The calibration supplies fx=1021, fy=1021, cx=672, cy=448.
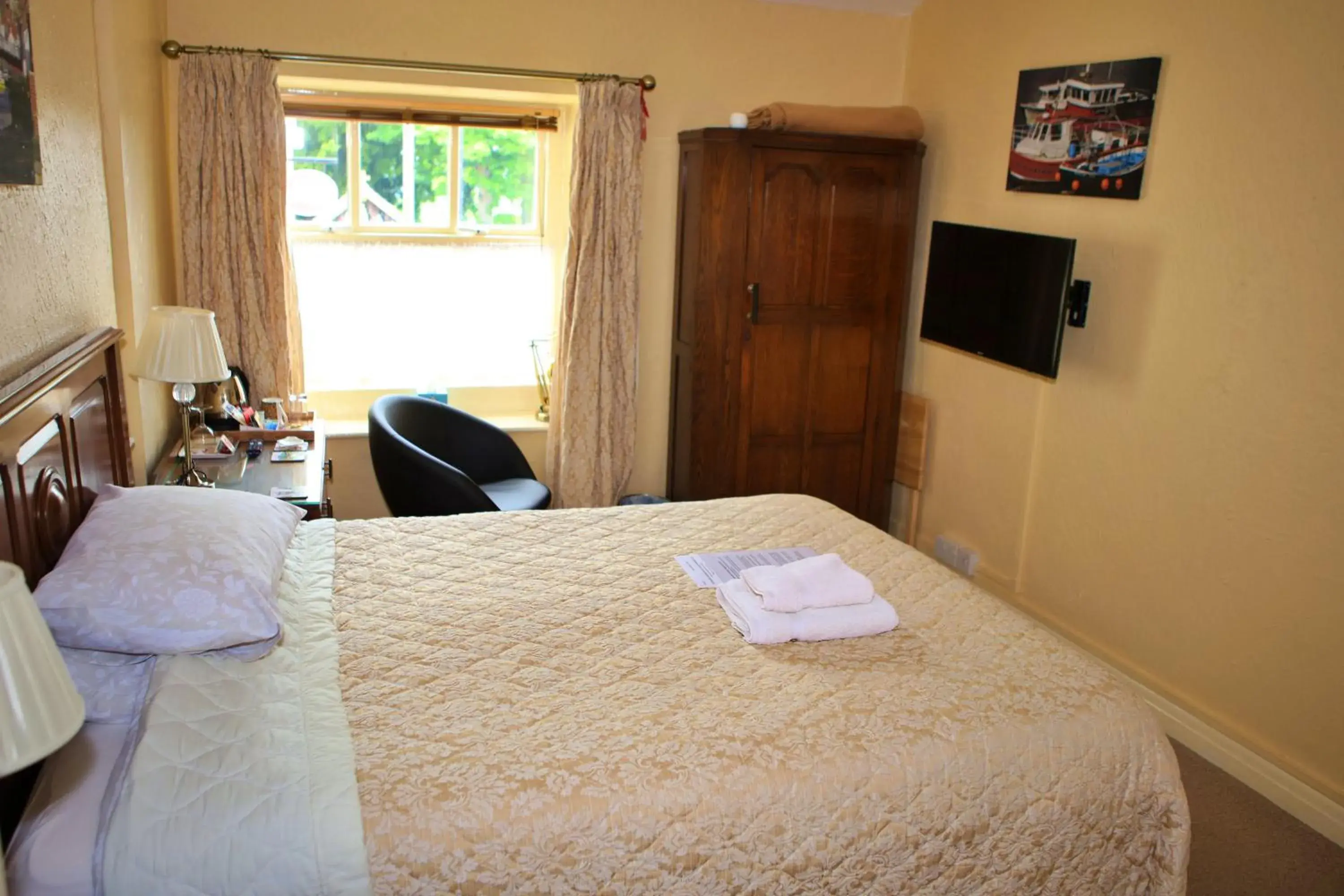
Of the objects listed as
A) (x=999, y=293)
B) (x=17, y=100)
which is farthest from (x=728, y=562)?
(x=17, y=100)

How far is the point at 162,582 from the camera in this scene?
2004mm

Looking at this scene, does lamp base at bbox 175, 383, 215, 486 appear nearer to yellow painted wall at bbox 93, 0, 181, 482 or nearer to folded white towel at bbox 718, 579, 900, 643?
yellow painted wall at bbox 93, 0, 181, 482

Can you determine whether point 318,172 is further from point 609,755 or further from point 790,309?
point 609,755

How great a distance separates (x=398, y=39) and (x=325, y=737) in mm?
3253

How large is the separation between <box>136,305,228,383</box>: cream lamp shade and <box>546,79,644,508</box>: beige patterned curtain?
1.85m

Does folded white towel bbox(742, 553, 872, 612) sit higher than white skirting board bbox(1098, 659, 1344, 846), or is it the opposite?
folded white towel bbox(742, 553, 872, 612)

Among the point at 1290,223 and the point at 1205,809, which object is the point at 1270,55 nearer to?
the point at 1290,223

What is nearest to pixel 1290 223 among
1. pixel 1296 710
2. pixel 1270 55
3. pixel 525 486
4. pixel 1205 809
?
pixel 1270 55

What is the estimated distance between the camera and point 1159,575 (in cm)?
346

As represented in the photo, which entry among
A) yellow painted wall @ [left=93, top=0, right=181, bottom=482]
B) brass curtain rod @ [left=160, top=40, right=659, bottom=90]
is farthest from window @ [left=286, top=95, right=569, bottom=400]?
yellow painted wall @ [left=93, top=0, right=181, bottom=482]

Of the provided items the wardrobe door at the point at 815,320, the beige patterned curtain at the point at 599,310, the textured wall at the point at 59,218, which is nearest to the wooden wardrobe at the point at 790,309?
the wardrobe door at the point at 815,320

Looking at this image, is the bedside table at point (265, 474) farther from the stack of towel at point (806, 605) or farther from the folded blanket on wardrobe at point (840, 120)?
the folded blanket on wardrobe at point (840, 120)

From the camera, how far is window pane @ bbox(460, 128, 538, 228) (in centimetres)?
468

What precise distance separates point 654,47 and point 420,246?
1376 mm
